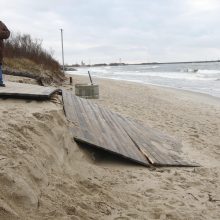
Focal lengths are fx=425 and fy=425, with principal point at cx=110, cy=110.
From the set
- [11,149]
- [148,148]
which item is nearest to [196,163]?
[148,148]

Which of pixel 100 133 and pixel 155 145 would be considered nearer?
pixel 100 133

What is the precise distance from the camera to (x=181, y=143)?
8719mm

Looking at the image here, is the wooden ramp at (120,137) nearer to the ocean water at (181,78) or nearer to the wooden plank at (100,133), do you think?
the wooden plank at (100,133)

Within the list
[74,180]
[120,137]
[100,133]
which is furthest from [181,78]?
[74,180]

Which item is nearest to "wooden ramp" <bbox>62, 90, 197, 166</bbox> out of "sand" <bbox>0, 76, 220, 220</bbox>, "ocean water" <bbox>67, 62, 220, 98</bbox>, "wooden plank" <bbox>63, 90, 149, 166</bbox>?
"wooden plank" <bbox>63, 90, 149, 166</bbox>

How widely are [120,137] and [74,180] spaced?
2.49 meters

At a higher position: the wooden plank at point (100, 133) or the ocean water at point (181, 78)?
the wooden plank at point (100, 133)

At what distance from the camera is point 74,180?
5.04 meters

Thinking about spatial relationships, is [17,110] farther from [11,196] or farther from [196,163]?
[196,163]

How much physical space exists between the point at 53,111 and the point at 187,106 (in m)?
10.8

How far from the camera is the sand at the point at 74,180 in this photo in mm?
4109

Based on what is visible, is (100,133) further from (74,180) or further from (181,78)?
(181,78)

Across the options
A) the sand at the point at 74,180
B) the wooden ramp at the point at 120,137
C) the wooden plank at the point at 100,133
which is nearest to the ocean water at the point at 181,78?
the wooden ramp at the point at 120,137

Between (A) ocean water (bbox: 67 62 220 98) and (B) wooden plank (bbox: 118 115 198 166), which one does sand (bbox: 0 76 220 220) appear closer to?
(B) wooden plank (bbox: 118 115 198 166)
